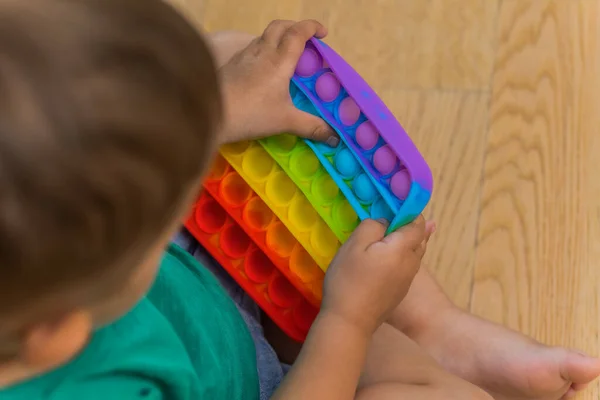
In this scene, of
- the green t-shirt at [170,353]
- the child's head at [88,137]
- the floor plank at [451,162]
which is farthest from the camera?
the floor plank at [451,162]

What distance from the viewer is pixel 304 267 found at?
0.65 metres

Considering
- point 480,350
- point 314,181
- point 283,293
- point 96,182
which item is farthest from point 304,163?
point 96,182

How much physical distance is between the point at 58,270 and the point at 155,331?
0.22 metres

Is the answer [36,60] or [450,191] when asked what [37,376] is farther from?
[450,191]

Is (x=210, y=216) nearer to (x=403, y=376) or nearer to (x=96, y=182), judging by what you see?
(x=403, y=376)

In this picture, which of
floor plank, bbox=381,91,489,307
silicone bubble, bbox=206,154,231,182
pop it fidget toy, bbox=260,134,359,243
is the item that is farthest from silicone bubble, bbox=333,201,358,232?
floor plank, bbox=381,91,489,307

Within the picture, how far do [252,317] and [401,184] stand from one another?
0.19 meters

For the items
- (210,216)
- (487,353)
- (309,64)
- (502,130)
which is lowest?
(487,353)

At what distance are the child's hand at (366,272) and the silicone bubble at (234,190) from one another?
101 millimetres

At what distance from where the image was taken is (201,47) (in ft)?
1.03

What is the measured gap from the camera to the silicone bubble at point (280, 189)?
64cm

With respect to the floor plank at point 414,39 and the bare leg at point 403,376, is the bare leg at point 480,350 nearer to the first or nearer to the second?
the bare leg at point 403,376

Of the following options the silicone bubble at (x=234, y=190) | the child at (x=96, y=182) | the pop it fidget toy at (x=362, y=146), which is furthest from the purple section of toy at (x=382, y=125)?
the child at (x=96, y=182)

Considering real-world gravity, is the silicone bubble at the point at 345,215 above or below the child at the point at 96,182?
below
